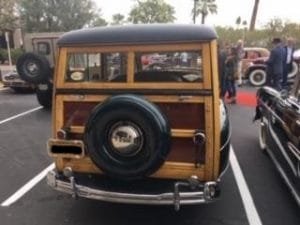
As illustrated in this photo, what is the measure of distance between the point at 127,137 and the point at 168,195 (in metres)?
0.64

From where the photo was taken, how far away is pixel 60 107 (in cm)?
482

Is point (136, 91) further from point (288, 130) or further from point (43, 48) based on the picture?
point (43, 48)

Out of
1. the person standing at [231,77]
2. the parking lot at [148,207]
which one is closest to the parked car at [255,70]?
the person standing at [231,77]


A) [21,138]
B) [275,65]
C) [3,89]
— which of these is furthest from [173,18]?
[21,138]

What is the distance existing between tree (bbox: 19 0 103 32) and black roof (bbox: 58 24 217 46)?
3820 centimetres

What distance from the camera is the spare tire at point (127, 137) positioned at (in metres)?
4.26

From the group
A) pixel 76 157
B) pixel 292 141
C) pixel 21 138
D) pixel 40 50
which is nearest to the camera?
pixel 76 157

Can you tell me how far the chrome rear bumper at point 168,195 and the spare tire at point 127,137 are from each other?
186 millimetres

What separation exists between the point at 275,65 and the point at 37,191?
8353 millimetres

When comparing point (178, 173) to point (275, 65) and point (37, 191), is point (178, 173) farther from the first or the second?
point (275, 65)

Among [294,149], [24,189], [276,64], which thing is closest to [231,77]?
[276,64]

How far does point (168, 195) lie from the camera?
14.0ft

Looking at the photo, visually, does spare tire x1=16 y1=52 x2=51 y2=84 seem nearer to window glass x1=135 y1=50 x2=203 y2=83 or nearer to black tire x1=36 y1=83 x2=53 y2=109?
black tire x1=36 y1=83 x2=53 y2=109

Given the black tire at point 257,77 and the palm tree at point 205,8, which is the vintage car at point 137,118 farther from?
the palm tree at point 205,8
